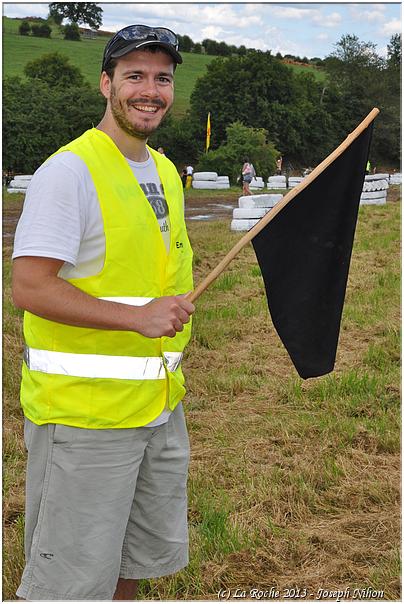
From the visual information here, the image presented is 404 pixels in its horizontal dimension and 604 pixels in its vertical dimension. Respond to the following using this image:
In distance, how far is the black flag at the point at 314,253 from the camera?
2996mm

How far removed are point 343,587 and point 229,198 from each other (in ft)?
76.8

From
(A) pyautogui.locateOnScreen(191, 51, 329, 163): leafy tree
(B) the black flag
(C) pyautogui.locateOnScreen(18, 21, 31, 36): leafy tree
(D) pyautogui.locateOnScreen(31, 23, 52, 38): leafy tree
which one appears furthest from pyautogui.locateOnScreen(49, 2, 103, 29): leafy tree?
(B) the black flag

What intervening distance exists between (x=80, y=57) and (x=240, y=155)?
36098 millimetres

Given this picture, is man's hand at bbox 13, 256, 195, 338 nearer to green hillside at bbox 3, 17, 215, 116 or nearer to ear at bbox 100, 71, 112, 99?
ear at bbox 100, 71, 112, 99

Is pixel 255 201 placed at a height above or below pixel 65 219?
above

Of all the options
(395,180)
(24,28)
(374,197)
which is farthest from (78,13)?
(374,197)

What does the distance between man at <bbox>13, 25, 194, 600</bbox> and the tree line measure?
114ft

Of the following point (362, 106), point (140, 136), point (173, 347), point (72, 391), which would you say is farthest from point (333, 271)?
point (362, 106)

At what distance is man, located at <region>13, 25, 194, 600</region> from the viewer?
2.34 metres

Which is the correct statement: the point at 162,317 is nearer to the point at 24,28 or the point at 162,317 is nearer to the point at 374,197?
the point at 374,197

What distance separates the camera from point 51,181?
7.61ft

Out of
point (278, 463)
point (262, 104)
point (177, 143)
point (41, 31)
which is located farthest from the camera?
point (41, 31)

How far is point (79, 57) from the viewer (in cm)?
7169

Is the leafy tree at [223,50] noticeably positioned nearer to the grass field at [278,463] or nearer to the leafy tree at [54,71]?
the leafy tree at [54,71]
